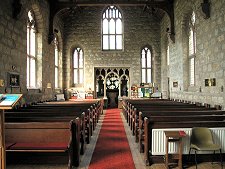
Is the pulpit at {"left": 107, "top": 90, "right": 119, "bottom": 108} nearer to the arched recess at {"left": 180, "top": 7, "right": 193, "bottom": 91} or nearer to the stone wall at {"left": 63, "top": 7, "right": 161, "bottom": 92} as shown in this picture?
the stone wall at {"left": 63, "top": 7, "right": 161, "bottom": 92}

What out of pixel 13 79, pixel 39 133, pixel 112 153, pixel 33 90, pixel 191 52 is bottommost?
pixel 112 153

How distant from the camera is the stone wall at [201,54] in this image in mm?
6656

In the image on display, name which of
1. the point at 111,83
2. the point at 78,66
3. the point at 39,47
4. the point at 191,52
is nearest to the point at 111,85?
the point at 111,83

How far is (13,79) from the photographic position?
7.47m

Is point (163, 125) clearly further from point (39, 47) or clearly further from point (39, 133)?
point (39, 47)

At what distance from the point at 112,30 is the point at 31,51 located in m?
6.32

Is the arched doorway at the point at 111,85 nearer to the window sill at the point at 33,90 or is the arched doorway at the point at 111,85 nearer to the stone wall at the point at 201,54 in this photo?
the stone wall at the point at 201,54

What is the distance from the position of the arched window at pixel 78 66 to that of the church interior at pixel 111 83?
0.20 feet

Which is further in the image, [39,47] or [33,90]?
[39,47]

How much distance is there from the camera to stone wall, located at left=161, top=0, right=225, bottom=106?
6.66 metres

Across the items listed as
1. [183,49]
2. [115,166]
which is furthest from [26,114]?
[183,49]

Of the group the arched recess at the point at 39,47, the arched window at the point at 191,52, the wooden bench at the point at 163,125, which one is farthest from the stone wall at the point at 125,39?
the wooden bench at the point at 163,125

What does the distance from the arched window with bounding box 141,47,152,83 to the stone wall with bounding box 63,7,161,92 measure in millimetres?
382

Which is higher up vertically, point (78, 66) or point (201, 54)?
point (78, 66)
